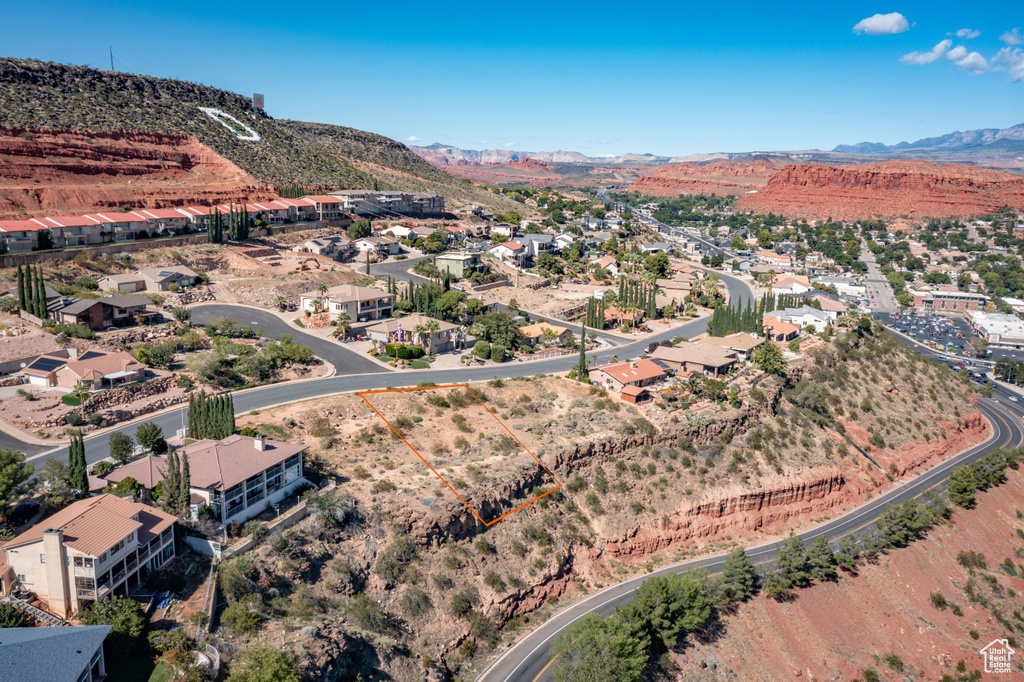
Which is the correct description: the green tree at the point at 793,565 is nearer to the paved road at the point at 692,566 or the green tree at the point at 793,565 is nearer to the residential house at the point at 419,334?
the paved road at the point at 692,566

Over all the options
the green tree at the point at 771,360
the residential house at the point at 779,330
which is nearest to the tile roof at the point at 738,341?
the green tree at the point at 771,360

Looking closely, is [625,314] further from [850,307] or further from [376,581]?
[376,581]

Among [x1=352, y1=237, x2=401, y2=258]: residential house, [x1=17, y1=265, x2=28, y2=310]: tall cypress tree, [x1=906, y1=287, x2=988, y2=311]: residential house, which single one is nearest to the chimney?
[x1=17, y1=265, x2=28, y2=310]: tall cypress tree

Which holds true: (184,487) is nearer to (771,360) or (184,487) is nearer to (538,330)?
(538,330)

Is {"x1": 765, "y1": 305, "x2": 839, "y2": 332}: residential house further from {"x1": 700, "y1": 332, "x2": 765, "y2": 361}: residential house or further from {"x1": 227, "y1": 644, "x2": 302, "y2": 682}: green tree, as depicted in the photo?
{"x1": 227, "y1": 644, "x2": 302, "y2": 682}: green tree

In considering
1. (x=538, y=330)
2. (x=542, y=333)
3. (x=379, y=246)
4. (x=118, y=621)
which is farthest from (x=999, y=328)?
(x=118, y=621)
